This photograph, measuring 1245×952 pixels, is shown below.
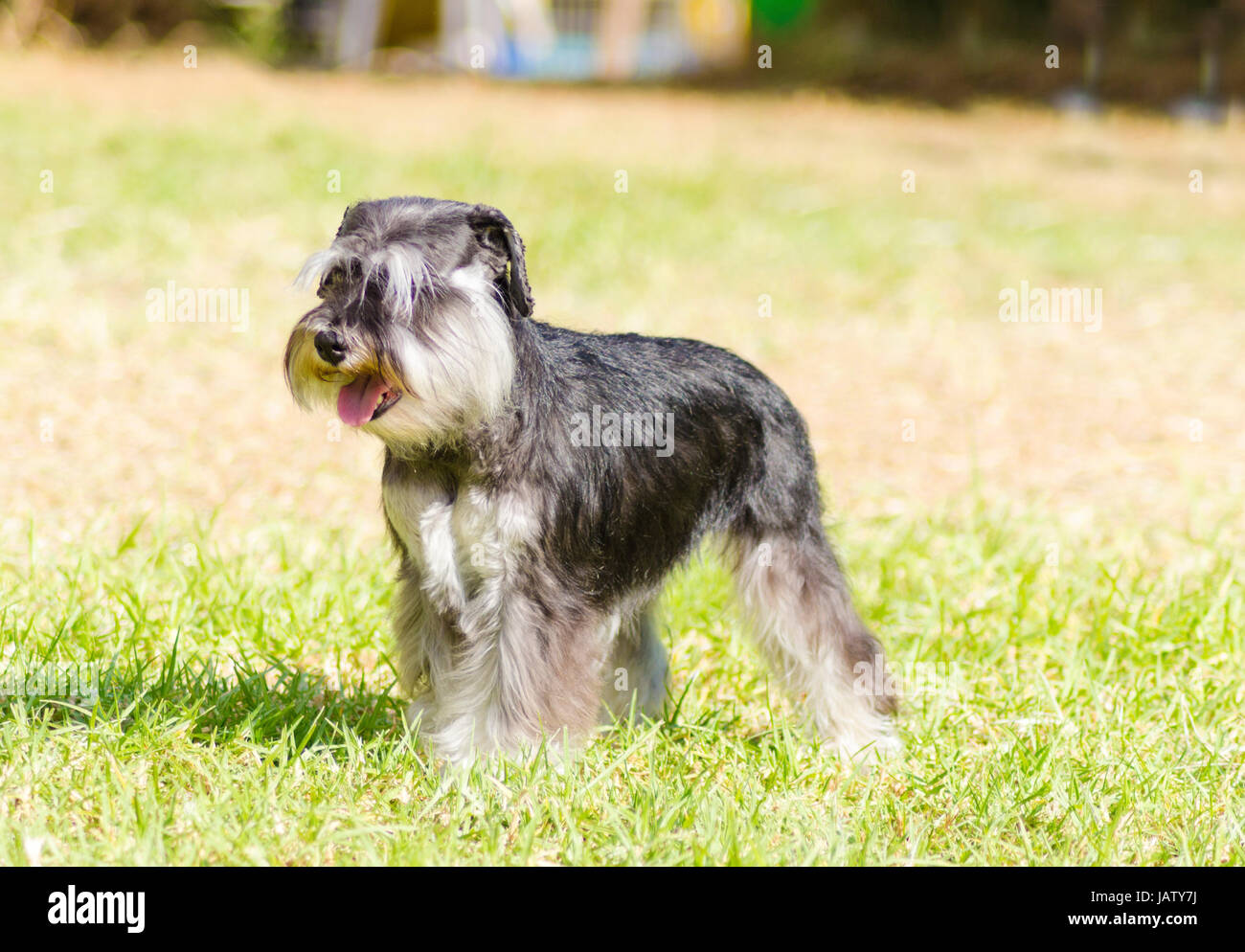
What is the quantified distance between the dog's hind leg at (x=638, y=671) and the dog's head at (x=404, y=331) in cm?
128

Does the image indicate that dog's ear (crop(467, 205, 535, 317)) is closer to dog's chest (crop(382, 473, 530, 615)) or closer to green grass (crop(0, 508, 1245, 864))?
dog's chest (crop(382, 473, 530, 615))

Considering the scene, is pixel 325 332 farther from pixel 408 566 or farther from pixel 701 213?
pixel 701 213

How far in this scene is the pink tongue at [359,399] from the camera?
11.3 ft

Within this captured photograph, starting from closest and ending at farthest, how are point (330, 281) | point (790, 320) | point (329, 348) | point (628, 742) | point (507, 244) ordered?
point (329, 348)
point (330, 281)
point (507, 244)
point (628, 742)
point (790, 320)

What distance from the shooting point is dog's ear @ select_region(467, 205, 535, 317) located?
367 cm

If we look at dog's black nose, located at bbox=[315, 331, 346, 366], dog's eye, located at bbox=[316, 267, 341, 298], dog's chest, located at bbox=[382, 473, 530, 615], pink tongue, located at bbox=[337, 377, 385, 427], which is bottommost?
dog's chest, located at bbox=[382, 473, 530, 615]

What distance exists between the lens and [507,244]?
3715mm

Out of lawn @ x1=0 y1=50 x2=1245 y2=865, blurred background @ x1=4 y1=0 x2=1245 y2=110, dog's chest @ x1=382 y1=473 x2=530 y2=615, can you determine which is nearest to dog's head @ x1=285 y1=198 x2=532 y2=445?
dog's chest @ x1=382 y1=473 x2=530 y2=615

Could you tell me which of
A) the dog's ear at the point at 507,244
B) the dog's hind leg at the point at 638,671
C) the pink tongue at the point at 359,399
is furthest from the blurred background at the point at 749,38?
the pink tongue at the point at 359,399

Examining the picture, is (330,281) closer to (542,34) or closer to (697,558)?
(697,558)

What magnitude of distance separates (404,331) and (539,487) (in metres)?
0.61

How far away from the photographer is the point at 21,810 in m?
3.51

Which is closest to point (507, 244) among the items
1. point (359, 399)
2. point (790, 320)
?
point (359, 399)
